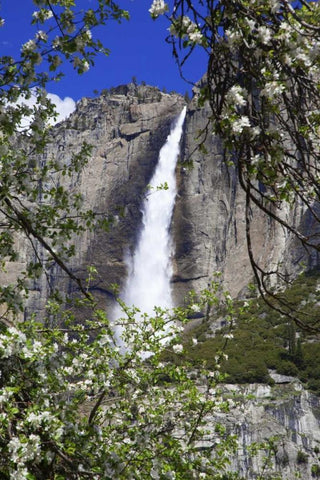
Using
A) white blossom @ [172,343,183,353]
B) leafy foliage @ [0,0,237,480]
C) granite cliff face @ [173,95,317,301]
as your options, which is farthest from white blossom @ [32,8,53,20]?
granite cliff face @ [173,95,317,301]

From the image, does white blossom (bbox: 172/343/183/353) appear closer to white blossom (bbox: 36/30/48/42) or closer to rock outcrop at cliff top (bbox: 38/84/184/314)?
white blossom (bbox: 36/30/48/42)

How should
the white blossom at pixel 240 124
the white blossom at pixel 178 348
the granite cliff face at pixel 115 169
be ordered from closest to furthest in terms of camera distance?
the white blossom at pixel 240 124 < the white blossom at pixel 178 348 < the granite cliff face at pixel 115 169

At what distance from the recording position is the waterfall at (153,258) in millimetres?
79125

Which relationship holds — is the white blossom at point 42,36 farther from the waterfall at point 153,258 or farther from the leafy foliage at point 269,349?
the waterfall at point 153,258

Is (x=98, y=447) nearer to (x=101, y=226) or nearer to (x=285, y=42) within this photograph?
(x=101, y=226)

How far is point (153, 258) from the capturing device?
262 feet

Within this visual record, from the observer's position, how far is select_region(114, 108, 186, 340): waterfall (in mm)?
79125

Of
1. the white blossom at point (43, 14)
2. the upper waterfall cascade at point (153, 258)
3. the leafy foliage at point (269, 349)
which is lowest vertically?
the white blossom at point (43, 14)

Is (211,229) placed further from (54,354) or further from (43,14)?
(54,354)

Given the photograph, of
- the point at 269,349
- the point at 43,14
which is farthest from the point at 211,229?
the point at 43,14

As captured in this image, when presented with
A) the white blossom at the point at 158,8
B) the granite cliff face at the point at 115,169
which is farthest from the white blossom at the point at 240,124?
the granite cliff face at the point at 115,169

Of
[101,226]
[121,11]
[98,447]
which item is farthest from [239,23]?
[98,447]

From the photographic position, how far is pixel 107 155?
88188 millimetres

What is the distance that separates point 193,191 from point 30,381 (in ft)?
256
